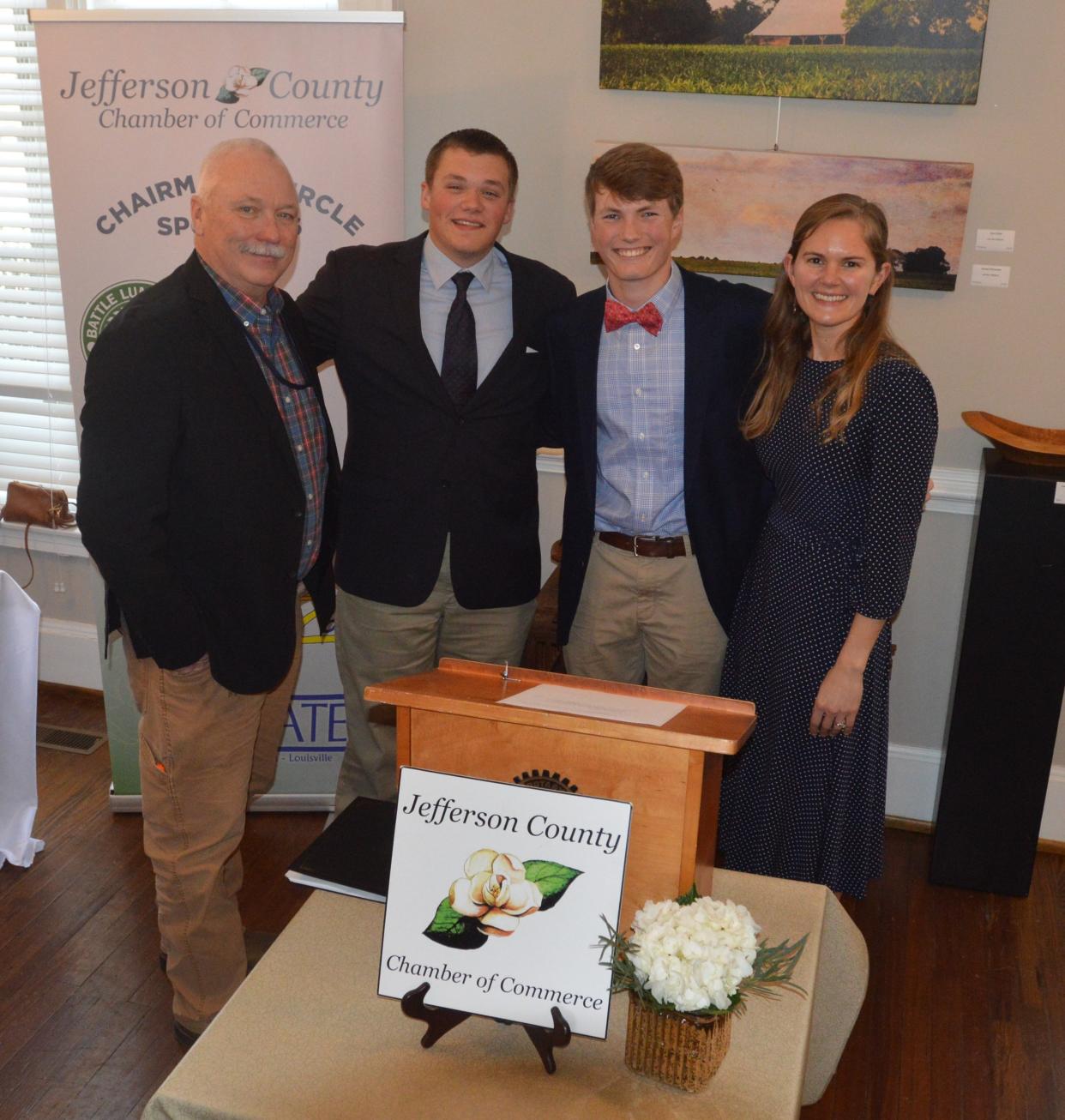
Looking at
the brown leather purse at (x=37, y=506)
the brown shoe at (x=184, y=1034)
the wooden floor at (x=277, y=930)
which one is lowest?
the wooden floor at (x=277, y=930)

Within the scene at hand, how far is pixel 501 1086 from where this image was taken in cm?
126

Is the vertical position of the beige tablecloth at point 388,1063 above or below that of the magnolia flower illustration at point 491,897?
below

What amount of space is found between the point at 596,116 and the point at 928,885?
7.55 ft

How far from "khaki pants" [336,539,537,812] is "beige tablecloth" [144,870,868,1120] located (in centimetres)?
114

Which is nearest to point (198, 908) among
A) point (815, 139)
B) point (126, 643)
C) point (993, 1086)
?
point (126, 643)

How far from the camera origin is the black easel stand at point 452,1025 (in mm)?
1273

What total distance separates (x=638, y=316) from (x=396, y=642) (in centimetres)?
91

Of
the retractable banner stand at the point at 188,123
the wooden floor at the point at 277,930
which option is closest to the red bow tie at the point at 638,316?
the retractable banner stand at the point at 188,123

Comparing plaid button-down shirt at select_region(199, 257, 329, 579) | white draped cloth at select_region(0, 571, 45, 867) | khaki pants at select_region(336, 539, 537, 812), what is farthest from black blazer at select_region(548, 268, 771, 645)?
white draped cloth at select_region(0, 571, 45, 867)

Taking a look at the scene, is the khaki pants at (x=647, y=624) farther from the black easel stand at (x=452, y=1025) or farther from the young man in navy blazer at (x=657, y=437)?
the black easel stand at (x=452, y=1025)

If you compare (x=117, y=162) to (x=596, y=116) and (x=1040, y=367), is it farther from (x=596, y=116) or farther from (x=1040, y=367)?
(x=1040, y=367)

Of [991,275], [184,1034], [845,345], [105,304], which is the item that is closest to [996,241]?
[991,275]

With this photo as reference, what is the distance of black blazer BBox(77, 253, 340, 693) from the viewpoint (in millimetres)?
1967

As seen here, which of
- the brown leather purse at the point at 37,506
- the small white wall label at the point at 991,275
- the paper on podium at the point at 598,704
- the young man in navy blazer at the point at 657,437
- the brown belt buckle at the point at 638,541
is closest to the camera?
the paper on podium at the point at 598,704
